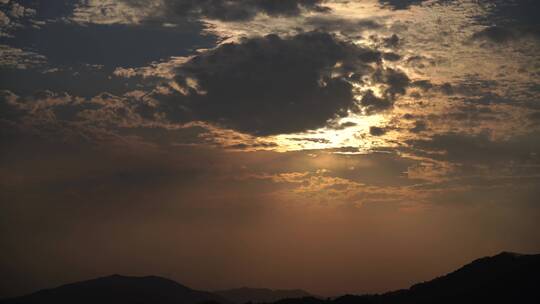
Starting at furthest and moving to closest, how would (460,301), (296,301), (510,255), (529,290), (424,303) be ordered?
1. (296,301)
2. (510,255)
3. (424,303)
4. (460,301)
5. (529,290)

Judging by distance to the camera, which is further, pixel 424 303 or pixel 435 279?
pixel 435 279

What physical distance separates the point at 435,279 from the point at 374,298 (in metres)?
18.3

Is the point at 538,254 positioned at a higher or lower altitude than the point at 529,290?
higher

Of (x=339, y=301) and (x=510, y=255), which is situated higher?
(x=510, y=255)

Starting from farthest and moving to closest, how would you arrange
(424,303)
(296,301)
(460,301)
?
(296,301) → (424,303) → (460,301)

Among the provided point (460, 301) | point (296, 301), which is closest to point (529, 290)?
point (460, 301)

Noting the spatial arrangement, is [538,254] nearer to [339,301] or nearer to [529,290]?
[529,290]

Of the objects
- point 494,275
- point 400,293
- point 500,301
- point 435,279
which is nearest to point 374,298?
point 400,293

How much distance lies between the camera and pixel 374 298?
436 ft

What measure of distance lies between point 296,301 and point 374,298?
67.0 ft

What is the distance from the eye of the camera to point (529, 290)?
98.1 metres

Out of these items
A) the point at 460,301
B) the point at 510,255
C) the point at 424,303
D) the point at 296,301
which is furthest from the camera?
the point at 296,301

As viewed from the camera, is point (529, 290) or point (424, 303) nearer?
point (529, 290)

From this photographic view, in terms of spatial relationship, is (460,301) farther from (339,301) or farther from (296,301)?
(296,301)
